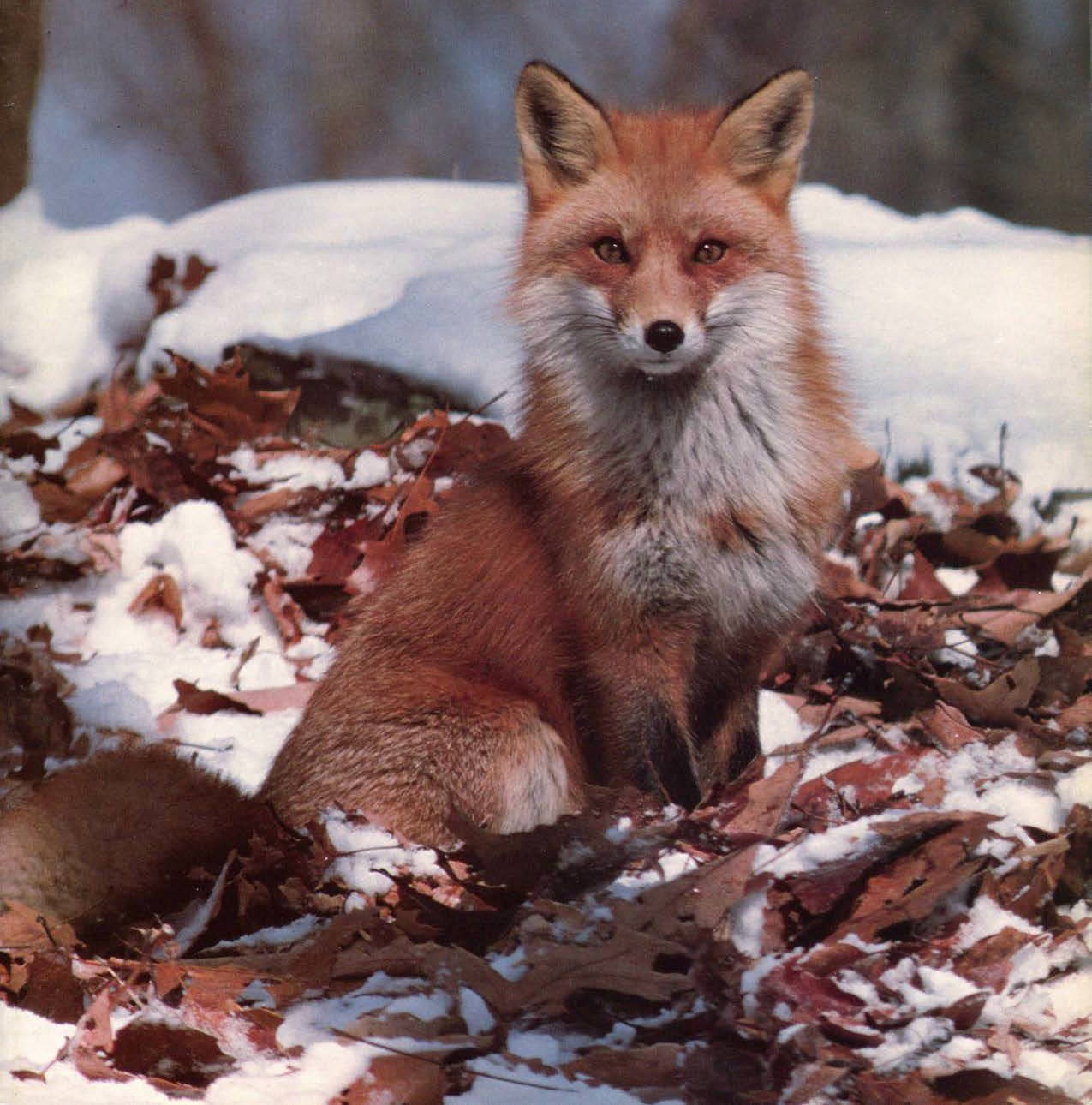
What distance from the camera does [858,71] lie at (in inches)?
115

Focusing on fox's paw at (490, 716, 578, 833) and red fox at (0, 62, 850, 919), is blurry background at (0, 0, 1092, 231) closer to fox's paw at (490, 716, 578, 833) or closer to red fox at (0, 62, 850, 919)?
red fox at (0, 62, 850, 919)

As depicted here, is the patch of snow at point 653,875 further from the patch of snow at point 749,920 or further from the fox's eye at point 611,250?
the fox's eye at point 611,250

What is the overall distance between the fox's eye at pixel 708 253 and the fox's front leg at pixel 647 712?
755 millimetres

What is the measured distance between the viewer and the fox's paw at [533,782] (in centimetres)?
245

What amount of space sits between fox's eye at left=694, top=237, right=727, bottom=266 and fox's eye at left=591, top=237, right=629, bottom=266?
146 millimetres

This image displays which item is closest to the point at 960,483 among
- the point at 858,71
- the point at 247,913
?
the point at 858,71

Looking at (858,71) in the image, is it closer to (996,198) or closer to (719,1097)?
(996,198)

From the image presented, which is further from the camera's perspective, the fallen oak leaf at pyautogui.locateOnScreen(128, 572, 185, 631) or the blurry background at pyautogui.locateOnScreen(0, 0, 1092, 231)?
the fallen oak leaf at pyautogui.locateOnScreen(128, 572, 185, 631)

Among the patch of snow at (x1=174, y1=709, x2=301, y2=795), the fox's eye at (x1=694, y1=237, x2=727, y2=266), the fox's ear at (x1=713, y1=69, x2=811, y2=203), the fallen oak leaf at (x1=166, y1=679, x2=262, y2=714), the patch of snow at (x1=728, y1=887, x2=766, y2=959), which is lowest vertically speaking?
the patch of snow at (x1=174, y1=709, x2=301, y2=795)

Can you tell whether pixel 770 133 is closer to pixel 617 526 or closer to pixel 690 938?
pixel 617 526

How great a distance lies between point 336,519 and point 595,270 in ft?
5.20

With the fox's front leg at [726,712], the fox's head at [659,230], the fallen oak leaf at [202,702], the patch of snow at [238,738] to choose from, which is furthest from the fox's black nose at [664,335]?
the fallen oak leaf at [202,702]

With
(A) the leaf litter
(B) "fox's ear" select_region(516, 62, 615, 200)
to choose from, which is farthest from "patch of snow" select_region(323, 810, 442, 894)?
(B) "fox's ear" select_region(516, 62, 615, 200)

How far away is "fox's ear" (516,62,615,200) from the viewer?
251 centimetres
